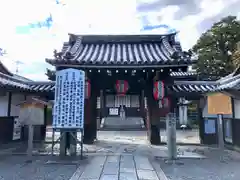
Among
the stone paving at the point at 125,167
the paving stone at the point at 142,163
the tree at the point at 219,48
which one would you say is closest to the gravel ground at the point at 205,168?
the stone paving at the point at 125,167

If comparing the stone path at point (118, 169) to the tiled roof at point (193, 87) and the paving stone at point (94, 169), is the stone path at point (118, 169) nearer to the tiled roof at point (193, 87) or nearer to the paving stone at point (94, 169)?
the paving stone at point (94, 169)

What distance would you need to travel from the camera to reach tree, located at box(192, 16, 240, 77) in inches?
941

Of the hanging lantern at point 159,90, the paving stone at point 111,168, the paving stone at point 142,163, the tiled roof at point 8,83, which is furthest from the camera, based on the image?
the hanging lantern at point 159,90

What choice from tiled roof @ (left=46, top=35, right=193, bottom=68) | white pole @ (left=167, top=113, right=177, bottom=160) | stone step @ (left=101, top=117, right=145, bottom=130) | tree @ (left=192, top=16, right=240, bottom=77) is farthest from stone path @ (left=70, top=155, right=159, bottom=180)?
tree @ (left=192, top=16, right=240, bottom=77)

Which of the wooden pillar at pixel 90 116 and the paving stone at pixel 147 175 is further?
the wooden pillar at pixel 90 116

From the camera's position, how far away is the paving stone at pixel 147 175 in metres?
5.71

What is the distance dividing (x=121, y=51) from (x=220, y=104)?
18.2 ft

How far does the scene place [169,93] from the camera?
425 inches

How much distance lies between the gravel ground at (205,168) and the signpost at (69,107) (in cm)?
300

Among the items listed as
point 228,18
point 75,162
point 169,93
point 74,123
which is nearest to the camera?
point 75,162

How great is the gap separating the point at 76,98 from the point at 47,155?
2428 millimetres

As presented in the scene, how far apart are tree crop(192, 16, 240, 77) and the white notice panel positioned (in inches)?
742

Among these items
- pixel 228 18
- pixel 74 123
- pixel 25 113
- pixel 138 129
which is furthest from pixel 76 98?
pixel 228 18

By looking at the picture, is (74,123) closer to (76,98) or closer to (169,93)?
(76,98)
